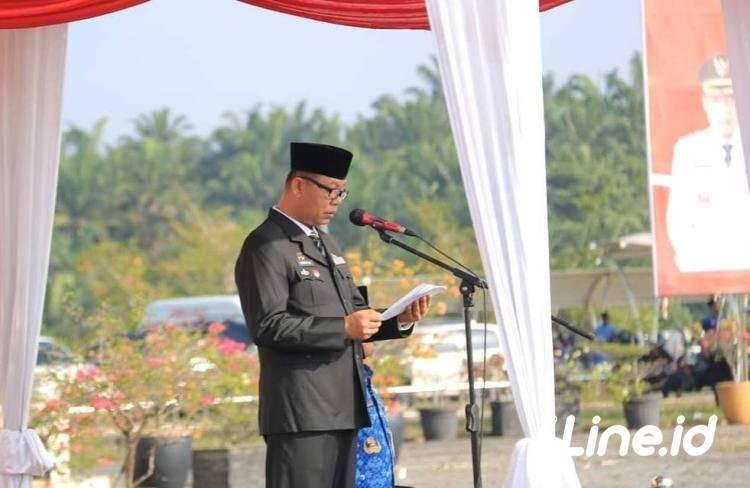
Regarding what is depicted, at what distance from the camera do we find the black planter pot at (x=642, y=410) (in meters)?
14.6

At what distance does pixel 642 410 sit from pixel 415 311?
32.3 feet

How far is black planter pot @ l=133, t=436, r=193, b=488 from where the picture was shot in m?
10.6

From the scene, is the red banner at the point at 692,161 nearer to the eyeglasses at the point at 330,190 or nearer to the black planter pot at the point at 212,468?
the black planter pot at the point at 212,468

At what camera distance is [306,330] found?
504cm

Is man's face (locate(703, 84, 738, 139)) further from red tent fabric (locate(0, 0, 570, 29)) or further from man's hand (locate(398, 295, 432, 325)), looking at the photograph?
man's hand (locate(398, 295, 432, 325))

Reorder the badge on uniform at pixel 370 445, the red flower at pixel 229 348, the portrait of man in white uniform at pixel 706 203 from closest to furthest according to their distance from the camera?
the badge on uniform at pixel 370 445 < the red flower at pixel 229 348 < the portrait of man in white uniform at pixel 706 203

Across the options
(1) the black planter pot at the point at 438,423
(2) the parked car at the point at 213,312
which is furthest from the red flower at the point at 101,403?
(2) the parked car at the point at 213,312

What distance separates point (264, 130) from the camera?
190 ft

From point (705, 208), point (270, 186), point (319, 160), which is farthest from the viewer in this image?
point (270, 186)

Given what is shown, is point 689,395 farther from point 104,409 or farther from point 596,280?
point 104,409

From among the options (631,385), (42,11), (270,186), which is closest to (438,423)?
(631,385)

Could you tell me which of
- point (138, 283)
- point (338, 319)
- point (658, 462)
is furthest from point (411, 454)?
point (138, 283)

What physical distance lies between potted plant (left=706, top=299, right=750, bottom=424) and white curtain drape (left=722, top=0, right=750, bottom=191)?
967cm

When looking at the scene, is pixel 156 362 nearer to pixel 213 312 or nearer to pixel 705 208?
pixel 705 208
